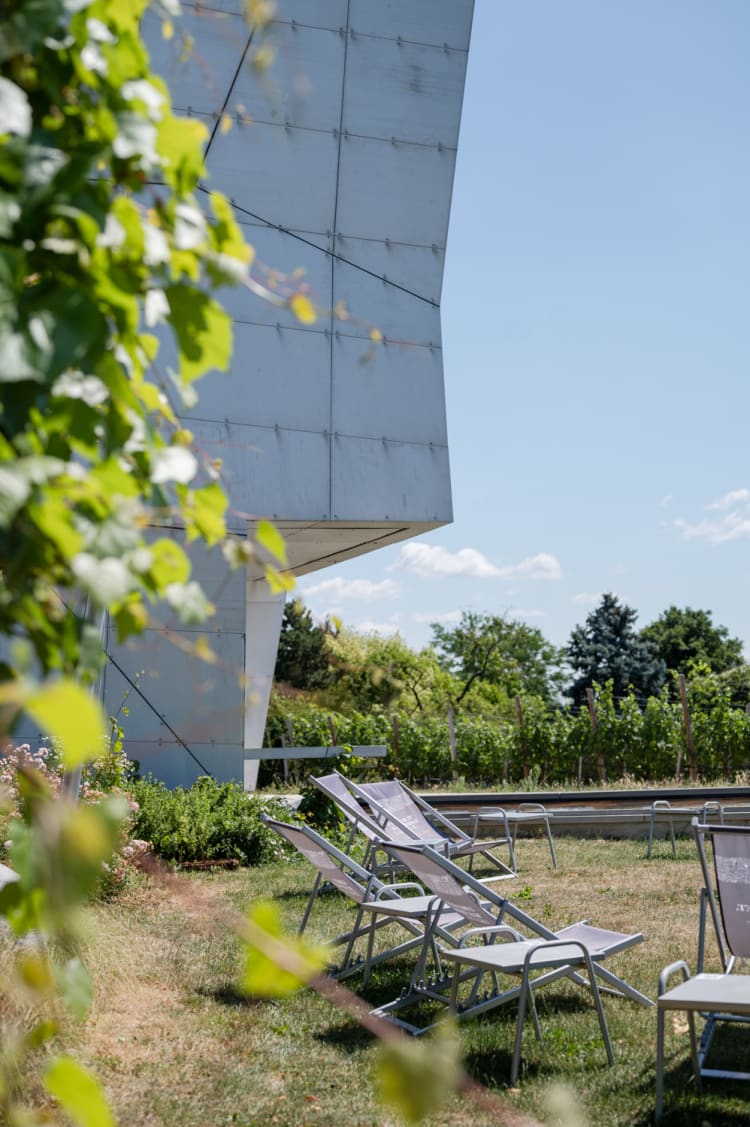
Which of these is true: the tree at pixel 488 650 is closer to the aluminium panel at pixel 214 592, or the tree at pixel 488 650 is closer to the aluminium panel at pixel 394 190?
the aluminium panel at pixel 394 190

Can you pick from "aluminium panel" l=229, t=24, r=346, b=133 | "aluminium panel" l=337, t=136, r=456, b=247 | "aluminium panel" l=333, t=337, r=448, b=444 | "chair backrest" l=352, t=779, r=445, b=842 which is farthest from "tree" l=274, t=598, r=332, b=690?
"chair backrest" l=352, t=779, r=445, b=842

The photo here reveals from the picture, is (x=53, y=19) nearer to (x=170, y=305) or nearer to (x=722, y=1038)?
(x=170, y=305)

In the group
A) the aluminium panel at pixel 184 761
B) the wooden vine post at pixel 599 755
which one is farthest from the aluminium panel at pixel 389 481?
the wooden vine post at pixel 599 755

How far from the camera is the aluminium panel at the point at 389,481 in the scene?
12180 mm

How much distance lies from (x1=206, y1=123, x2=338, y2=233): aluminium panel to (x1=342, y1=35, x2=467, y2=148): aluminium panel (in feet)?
1.74

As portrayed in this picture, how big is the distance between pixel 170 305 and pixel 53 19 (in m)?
0.28

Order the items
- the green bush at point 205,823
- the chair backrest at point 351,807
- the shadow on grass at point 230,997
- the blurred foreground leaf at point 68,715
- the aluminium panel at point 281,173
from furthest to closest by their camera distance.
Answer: the aluminium panel at point 281,173
the green bush at point 205,823
the chair backrest at point 351,807
the shadow on grass at point 230,997
the blurred foreground leaf at point 68,715

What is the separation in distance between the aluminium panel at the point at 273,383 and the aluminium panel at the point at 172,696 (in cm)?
246

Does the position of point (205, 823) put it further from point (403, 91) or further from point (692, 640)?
point (692, 640)

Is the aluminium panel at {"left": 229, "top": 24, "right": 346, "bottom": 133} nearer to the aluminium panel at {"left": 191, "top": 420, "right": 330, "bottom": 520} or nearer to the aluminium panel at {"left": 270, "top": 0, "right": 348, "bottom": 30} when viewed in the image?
the aluminium panel at {"left": 270, "top": 0, "right": 348, "bottom": 30}

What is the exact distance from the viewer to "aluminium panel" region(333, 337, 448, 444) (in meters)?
12.3

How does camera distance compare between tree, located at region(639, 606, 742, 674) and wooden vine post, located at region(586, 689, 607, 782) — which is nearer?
wooden vine post, located at region(586, 689, 607, 782)

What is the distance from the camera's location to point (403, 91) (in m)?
12.7

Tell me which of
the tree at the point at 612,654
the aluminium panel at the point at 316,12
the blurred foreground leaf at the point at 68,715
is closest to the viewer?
the blurred foreground leaf at the point at 68,715
